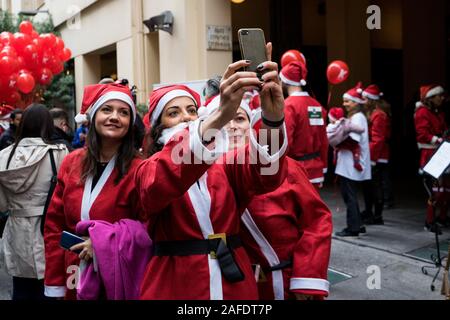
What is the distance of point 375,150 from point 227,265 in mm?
6381

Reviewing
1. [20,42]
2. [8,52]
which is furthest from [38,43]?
[8,52]

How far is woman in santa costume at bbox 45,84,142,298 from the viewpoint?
271 centimetres

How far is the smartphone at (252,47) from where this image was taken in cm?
187

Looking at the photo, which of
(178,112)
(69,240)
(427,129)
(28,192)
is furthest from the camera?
(427,129)

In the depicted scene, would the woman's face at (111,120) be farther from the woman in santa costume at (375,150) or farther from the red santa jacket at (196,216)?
the woman in santa costume at (375,150)

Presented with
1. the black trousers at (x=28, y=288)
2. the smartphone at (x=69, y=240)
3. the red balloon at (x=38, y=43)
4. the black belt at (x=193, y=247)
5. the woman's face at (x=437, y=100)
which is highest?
the red balloon at (x=38, y=43)

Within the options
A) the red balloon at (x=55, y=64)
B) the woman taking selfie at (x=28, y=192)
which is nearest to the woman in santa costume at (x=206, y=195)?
the woman taking selfie at (x=28, y=192)

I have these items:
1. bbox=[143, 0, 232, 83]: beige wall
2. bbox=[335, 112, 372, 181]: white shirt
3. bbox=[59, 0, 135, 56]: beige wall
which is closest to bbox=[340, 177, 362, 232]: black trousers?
bbox=[335, 112, 372, 181]: white shirt

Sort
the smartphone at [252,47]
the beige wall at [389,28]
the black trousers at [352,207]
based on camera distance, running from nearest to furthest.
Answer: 1. the smartphone at [252,47]
2. the black trousers at [352,207]
3. the beige wall at [389,28]

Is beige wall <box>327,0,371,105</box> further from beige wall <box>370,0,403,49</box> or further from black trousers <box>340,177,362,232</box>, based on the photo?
black trousers <box>340,177,362,232</box>

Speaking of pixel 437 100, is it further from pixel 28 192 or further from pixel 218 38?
pixel 28 192

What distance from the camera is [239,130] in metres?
2.61

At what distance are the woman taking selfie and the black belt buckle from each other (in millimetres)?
2296
